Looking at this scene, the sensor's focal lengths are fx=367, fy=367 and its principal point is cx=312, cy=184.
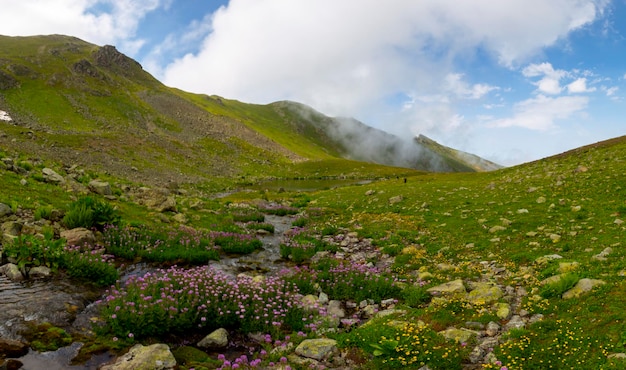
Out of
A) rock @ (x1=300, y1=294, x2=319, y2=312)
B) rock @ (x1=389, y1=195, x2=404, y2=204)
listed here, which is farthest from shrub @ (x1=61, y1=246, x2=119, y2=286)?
rock @ (x1=389, y1=195, x2=404, y2=204)

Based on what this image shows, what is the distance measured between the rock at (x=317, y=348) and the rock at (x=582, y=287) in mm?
6466

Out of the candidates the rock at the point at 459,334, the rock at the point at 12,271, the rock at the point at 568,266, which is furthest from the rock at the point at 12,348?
the rock at the point at 568,266

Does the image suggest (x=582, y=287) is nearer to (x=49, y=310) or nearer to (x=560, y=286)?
(x=560, y=286)

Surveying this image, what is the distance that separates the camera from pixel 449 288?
40.5ft

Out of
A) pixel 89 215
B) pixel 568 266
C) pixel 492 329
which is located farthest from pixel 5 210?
pixel 568 266

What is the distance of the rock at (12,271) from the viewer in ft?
36.2

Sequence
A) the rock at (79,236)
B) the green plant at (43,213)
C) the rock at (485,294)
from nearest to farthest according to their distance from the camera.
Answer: the rock at (485,294), the rock at (79,236), the green plant at (43,213)

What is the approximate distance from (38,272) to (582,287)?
15951mm

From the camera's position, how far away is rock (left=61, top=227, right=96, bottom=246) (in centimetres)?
1409

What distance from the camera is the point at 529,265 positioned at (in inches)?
531

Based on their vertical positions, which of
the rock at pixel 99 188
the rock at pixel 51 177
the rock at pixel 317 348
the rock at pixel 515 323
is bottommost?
the rock at pixel 317 348

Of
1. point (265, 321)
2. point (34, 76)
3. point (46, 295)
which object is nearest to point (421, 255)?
point (265, 321)

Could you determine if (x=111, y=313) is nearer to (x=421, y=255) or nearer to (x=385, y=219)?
(x=421, y=255)

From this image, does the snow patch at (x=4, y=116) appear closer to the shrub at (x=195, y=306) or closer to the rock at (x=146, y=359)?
the shrub at (x=195, y=306)
